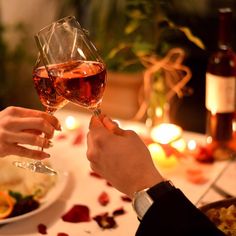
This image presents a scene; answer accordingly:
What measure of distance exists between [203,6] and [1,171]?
2.13 m

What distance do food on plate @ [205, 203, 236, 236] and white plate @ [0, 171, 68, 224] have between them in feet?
1.26

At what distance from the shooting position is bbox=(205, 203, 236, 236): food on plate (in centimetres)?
93

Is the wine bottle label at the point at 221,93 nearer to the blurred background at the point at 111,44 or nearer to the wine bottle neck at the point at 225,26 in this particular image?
the wine bottle neck at the point at 225,26

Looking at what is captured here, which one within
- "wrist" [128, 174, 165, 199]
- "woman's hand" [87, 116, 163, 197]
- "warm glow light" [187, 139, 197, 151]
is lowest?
"warm glow light" [187, 139, 197, 151]

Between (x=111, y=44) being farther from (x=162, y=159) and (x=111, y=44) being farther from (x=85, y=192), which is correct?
(x=85, y=192)

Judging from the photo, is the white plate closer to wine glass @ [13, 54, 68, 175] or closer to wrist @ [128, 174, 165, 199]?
wine glass @ [13, 54, 68, 175]

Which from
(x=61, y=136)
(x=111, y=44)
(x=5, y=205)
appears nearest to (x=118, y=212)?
(x=5, y=205)

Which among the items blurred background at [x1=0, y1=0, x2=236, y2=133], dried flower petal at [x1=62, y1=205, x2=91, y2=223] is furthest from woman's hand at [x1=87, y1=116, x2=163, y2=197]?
blurred background at [x1=0, y1=0, x2=236, y2=133]

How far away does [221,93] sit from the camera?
128 centimetres

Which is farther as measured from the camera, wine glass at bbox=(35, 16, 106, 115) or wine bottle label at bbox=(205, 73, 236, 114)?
wine bottle label at bbox=(205, 73, 236, 114)

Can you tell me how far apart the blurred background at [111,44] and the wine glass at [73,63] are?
56.4 inches

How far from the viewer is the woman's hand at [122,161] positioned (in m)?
0.82

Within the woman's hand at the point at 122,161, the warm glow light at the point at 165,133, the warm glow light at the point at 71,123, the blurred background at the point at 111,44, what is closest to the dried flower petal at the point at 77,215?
the woman's hand at the point at 122,161

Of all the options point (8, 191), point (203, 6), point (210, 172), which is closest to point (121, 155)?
point (8, 191)
